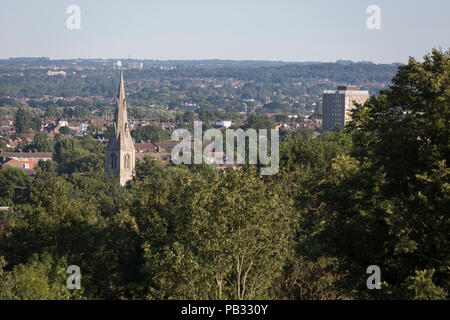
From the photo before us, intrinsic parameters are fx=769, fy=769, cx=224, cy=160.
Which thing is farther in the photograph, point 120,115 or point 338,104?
point 338,104

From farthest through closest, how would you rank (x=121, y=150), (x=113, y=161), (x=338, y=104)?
(x=338, y=104) < (x=113, y=161) < (x=121, y=150)

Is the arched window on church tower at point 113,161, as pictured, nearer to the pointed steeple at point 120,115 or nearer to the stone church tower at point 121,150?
the stone church tower at point 121,150

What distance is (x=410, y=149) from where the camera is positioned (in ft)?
50.5

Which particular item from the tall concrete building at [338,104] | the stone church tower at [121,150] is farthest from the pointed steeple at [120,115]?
the tall concrete building at [338,104]

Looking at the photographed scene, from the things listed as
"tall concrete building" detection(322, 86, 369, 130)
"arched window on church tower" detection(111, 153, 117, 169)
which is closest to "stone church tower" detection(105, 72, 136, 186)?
"arched window on church tower" detection(111, 153, 117, 169)

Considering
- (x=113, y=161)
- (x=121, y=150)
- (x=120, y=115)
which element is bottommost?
(x=113, y=161)

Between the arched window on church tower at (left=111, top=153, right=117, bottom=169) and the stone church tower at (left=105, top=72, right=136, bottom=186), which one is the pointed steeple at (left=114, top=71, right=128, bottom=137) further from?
the arched window on church tower at (left=111, top=153, right=117, bottom=169)

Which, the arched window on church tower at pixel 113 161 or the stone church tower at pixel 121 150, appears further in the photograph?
the arched window on church tower at pixel 113 161

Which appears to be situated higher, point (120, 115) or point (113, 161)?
point (120, 115)

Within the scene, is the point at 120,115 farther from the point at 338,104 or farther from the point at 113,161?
the point at 338,104

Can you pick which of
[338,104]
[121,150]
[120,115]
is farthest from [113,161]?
[338,104]
